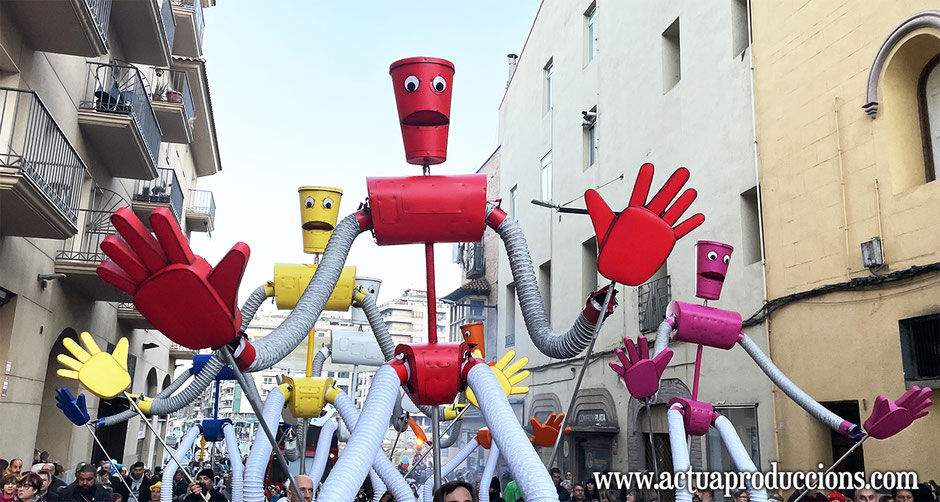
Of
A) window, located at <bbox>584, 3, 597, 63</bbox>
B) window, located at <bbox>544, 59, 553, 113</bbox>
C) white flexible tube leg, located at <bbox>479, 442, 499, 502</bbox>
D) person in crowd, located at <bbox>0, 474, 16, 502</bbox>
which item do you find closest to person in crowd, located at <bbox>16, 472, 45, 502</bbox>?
person in crowd, located at <bbox>0, 474, 16, 502</bbox>

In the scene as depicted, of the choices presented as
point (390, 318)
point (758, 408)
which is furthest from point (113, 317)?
point (390, 318)

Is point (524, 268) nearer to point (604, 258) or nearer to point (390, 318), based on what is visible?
point (604, 258)

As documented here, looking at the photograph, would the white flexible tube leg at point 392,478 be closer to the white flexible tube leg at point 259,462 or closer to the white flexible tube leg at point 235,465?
the white flexible tube leg at point 259,462

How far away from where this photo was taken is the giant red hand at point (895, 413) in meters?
5.59

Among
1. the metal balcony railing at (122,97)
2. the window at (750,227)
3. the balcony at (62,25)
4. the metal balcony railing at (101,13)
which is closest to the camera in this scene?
the balcony at (62,25)

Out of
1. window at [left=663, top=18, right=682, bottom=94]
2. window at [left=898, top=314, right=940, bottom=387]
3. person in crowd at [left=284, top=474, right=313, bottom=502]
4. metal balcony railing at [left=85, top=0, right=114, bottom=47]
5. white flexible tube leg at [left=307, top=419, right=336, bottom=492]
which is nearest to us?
person in crowd at [left=284, top=474, right=313, bottom=502]

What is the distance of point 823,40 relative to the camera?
360 inches

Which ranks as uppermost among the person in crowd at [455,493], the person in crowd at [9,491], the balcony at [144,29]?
the balcony at [144,29]

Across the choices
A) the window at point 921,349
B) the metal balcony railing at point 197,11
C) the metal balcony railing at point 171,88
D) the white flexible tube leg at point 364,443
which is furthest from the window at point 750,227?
the metal balcony railing at point 197,11

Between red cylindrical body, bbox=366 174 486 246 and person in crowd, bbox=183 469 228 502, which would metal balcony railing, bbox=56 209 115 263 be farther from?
red cylindrical body, bbox=366 174 486 246

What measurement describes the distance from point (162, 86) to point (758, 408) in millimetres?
13348

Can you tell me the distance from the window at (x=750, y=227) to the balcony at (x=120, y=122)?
8655 millimetres

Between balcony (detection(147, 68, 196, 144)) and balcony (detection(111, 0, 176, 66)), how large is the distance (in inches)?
47.7

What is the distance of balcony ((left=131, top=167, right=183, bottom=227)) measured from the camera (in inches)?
583
